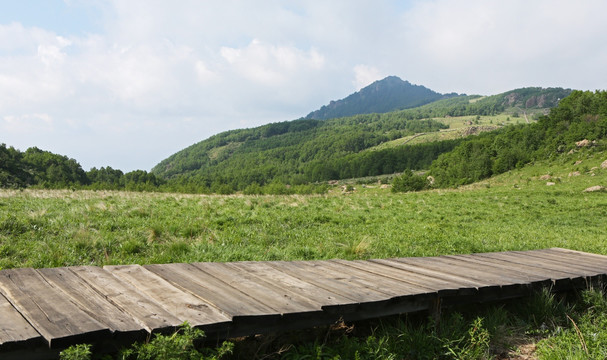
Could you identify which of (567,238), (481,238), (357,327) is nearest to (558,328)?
(357,327)

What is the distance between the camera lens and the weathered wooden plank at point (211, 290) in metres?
3.59

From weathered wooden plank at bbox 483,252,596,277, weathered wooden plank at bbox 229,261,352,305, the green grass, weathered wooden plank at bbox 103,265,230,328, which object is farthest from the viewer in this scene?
the green grass

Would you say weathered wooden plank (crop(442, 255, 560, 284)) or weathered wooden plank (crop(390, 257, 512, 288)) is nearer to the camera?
weathered wooden plank (crop(390, 257, 512, 288))

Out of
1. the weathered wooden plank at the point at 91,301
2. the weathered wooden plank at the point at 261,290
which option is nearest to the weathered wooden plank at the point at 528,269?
the weathered wooden plank at the point at 261,290

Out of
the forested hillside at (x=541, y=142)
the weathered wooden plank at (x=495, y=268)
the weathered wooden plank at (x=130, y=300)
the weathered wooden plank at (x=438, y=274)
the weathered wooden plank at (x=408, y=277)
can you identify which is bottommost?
the weathered wooden plank at (x=495, y=268)

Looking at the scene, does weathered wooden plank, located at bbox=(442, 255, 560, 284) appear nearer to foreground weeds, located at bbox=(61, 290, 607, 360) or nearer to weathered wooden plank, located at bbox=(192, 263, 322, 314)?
foreground weeds, located at bbox=(61, 290, 607, 360)

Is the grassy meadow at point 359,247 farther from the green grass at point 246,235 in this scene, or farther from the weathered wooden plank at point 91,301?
the weathered wooden plank at point 91,301

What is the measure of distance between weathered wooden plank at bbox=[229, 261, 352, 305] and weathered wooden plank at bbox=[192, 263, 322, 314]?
0.33ft

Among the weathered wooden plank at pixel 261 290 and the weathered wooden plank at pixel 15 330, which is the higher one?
the weathered wooden plank at pixel 15 330

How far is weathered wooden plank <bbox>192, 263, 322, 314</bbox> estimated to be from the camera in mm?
3748

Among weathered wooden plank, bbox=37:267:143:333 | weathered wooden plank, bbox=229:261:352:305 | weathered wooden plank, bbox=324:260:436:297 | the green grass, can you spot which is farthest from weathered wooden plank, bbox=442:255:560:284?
weathered wooden plank, bbox=37:267:143:333

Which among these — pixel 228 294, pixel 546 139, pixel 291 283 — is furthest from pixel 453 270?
pixel 546 139

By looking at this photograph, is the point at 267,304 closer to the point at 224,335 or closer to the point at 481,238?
the point at 224,335

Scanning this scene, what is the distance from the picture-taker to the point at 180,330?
10.2 feet
